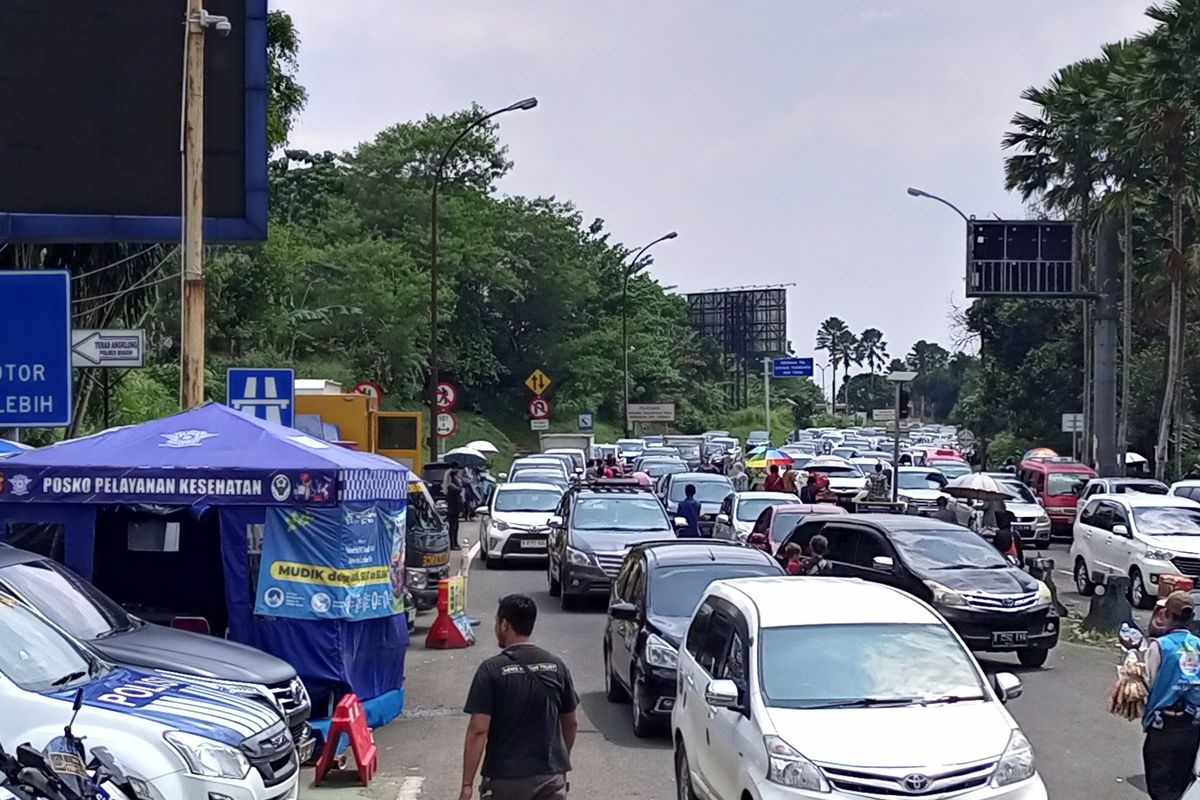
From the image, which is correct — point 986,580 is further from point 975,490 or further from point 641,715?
point 975,490

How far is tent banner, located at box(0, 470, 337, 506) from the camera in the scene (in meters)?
12.5

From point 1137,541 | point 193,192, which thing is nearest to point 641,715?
point 193,192

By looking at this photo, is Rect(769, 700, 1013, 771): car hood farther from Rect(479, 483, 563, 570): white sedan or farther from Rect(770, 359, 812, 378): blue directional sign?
Rect(770, 359, 812, 378): blue directional sign

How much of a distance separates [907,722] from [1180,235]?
3542 centimetres

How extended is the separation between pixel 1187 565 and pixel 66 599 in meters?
18.4

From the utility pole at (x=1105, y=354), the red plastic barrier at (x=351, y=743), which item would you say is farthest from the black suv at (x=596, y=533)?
the utility pole at (x=1105, y=354)

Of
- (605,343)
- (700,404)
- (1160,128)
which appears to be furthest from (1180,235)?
(700,404)

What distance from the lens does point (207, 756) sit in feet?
27.0

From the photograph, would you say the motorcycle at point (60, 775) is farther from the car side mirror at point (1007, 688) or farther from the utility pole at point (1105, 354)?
the utility pole at point (1105, 354)

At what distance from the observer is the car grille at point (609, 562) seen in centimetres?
2253

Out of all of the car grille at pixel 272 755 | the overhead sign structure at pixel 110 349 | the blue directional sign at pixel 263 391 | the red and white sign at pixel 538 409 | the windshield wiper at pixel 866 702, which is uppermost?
the overhead sign structure at pixel 110 349

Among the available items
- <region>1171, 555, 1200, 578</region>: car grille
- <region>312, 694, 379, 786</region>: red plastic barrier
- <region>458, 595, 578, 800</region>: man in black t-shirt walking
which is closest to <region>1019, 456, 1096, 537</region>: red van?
<region>1171, 555, 1200, 578</region>: car grille

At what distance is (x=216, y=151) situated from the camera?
1675 cm

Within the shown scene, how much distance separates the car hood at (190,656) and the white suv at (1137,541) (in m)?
16.2
